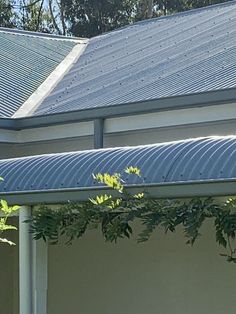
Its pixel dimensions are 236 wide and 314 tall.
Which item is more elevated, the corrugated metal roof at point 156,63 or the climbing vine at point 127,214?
the corrugated metal roof at point 156,63

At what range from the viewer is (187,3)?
3759cm

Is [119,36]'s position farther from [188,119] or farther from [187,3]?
[187,3]

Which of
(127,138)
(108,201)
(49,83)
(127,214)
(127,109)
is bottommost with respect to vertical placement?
(127,214)

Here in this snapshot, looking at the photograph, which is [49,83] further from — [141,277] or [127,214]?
[127,214]

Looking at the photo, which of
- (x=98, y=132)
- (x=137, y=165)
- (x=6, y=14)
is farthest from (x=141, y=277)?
(x=6, y=14)

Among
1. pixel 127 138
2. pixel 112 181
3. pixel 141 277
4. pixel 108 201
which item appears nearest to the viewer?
pixel 112 181

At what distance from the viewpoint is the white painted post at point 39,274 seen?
24.3 ft

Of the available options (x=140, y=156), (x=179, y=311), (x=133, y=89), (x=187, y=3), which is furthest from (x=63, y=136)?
(x=187, y=3)

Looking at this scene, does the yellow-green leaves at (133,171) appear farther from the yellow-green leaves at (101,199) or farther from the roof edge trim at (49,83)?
the roof edge trim at (49,83)

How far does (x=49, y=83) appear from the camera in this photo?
41.8 feet

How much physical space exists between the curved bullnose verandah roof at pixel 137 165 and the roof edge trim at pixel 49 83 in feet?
10.9

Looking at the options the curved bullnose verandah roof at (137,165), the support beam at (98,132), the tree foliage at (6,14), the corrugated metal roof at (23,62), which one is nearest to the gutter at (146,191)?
the curved bullnose verandah roof at (137,165)

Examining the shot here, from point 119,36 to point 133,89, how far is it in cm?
472

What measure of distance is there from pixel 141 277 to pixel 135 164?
3.43m
